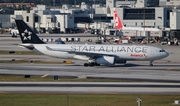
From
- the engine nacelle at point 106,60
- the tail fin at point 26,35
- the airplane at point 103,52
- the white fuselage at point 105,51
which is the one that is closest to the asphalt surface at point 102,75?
the engine nacelle at point 106,60

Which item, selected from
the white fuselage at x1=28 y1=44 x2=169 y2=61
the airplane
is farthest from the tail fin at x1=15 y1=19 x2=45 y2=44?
the white fuselage at x1=28 y1=44 x2=169 y2=61

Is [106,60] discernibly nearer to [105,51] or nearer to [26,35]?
[105,51]

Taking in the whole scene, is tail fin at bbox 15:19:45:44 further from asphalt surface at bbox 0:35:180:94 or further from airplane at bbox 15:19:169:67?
asphalt surface at bbox 0:35:180:94

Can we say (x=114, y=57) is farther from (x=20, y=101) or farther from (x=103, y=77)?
(x=20, y=101)

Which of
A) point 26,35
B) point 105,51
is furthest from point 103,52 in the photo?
point 26,35

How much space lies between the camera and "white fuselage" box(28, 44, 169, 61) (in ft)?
268

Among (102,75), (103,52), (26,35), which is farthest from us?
(26,35)

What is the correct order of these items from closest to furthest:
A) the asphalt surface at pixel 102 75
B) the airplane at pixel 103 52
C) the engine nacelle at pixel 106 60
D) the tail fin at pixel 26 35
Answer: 1. the asphalt surface at pixel 102 75
2. the engine nacelle at pixel 106 60
3. the airplane at pixel 103 52
4. the tail fin at pixel 26 35

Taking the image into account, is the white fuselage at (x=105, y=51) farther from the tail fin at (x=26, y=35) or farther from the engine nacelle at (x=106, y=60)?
the tail fin at (x=26, y=35)

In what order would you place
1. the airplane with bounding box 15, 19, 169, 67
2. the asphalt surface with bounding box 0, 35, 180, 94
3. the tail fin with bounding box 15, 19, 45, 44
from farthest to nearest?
the tail fin with bounding box 15, 19, 45, 44 → the airplane with bounding box 15, 19, 169, 67 → the asphalt surface with bounding box 0, 35, 180, 94

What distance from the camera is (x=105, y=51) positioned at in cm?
8300

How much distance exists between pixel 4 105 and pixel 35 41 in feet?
132

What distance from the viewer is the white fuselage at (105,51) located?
268 feet

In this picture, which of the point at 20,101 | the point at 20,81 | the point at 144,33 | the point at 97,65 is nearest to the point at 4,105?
the point at 20,101
